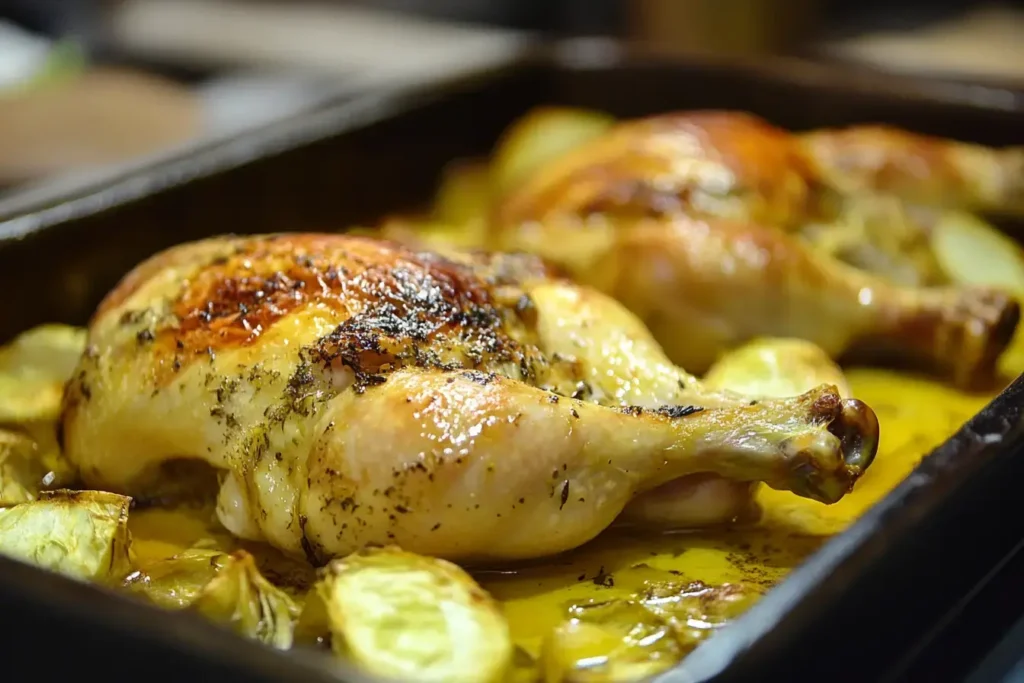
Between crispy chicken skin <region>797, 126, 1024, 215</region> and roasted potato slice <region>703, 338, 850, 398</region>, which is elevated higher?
crispy chicken skin <region>797, 126, 1024, 215</region>

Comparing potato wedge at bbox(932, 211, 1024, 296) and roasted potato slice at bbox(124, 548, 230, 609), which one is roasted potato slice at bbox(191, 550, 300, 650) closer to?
roasted potato slice at bbox(124, 548, 230, 609)

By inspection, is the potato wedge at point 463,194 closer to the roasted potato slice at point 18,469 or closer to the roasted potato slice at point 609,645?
the roasted potato slice at point 18,469

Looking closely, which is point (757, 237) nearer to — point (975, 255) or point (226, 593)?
point (975, 255)

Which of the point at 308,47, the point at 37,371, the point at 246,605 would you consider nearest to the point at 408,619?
the point at 246,605

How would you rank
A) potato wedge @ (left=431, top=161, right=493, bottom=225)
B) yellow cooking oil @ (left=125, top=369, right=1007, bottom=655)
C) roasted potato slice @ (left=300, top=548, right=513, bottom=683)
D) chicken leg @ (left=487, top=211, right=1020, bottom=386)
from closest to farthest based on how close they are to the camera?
roasted potato slice @ (left=300, top=548, right=513, bottom=683) < yellow cooking oil @ (left=125, top=369, right=1007, bottom=655) < chicken leg @ (left=487, top=211, right=1020, bottom=386) < potato wedge @ (left=431, top=161, right=493, bottom=225)

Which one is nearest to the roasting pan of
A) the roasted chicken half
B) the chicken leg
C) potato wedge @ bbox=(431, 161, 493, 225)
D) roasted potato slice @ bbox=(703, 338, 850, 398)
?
potato wedge @ bbox=(431, 161, 493, 225)

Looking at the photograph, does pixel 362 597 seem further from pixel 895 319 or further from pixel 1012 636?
pixel 895 319

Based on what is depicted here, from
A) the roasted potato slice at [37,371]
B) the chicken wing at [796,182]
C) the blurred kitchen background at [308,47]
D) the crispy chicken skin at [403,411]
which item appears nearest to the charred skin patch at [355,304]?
the crispy chicken skin at [403,411]
